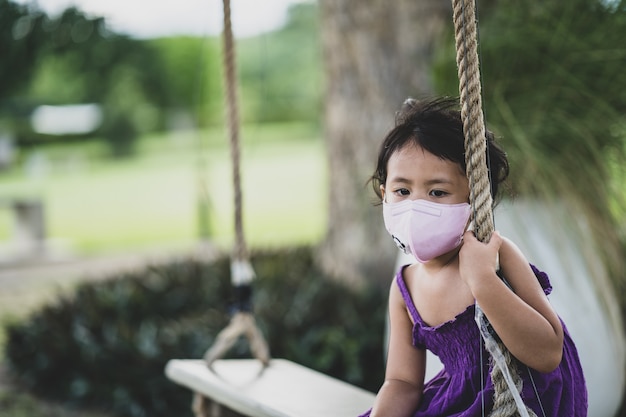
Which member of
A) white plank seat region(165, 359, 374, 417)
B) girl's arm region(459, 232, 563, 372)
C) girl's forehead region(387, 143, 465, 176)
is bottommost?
white plank seat region(165, 359, 374, 417)

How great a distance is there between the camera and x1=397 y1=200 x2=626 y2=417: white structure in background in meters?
2.65

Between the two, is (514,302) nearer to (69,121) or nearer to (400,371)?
(400,371)

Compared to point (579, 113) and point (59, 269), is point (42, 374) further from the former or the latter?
point (59, 269)

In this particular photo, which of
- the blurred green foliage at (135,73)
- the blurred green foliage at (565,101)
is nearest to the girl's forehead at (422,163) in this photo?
the blurred green foliage at (565,101)

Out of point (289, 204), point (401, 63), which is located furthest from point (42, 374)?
point (289, 204)

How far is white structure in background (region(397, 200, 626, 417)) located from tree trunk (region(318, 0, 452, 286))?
53.8 inches

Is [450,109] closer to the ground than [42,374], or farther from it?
farther from it

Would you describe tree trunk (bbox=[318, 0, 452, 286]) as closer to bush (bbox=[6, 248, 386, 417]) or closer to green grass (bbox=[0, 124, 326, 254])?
bush (bbox=[6, 248, 386, 417])

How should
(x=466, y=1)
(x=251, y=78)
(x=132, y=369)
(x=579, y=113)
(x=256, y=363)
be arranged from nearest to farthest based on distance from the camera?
(x=466, y=1)
(x=256, y=363)
(x=579, y=113)
(x=132, y=369)
(x=251, y=78)

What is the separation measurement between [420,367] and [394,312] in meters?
0.13

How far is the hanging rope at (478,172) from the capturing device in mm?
1499

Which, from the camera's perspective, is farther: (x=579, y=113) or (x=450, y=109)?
(x=579, y=113)

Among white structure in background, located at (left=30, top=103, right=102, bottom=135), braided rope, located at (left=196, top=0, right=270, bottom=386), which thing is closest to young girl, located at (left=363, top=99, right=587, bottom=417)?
braided rope, located at (left=196, top=0, right=270, bottom=386)

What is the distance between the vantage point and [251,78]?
17266mm
